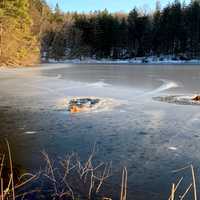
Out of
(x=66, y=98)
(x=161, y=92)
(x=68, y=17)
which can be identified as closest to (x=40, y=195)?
(x=66, y=98)

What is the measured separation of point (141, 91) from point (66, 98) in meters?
3.43

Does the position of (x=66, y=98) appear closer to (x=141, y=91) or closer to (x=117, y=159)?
(x=141, y=91)

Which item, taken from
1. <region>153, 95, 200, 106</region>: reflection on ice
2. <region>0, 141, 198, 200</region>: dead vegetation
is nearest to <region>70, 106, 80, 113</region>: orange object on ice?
<region>153, 95, 200, 106</region>: reflection on ice

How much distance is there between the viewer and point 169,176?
15.9 feet

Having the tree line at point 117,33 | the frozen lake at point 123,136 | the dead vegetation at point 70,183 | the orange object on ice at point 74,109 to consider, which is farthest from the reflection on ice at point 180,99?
the tree line at point 117,33

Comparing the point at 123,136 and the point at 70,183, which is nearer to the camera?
the point at 70,183

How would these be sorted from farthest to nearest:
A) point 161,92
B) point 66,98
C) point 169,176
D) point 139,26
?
point 139,26, point 161,92, point 66,98, point 169,176

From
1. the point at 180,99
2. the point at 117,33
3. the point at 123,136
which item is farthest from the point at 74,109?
the point at 117,33

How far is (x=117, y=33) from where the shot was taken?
74.8 meters

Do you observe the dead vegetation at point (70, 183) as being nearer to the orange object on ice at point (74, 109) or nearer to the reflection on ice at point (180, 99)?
the orange object on ice at point (74, 109)

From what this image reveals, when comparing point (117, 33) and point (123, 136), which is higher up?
point (117, 33)

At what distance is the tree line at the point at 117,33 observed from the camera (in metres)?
67.5

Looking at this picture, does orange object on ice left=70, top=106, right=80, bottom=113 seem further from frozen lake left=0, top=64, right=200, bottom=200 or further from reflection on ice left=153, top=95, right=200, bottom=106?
reflection on ice left=153, top=95, right=200, bottom=106

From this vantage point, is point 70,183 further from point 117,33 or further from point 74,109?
point 117,33
